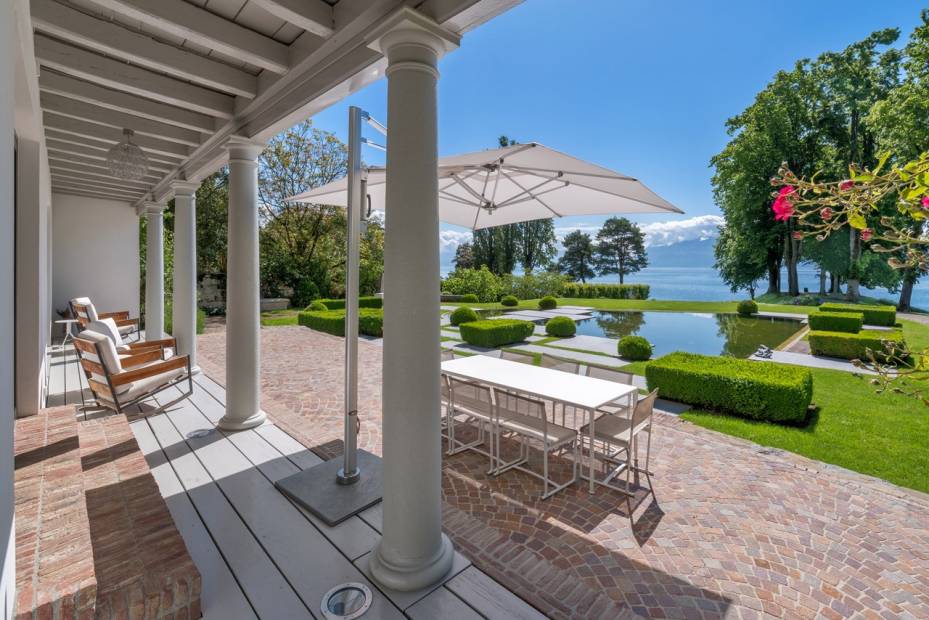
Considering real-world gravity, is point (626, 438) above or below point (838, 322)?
below

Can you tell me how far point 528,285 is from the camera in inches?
1014

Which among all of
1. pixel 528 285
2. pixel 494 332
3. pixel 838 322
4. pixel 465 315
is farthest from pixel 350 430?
pixel 528 285

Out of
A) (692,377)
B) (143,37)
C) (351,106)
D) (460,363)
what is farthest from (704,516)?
(143,37)

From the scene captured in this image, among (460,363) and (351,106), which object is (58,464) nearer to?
(351,106)

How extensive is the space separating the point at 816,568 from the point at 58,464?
4878 millimetres

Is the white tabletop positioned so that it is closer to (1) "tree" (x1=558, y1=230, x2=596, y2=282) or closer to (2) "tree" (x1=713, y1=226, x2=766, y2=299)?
(2) "tree" (x1=713, y1=226, x2=766, y2=299)

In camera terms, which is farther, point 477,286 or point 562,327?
point 477,286

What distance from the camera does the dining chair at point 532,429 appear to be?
3520 millimetres

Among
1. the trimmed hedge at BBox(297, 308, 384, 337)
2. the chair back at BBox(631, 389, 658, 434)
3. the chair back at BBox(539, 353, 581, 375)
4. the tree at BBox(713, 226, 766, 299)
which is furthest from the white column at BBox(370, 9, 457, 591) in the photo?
the tree at BBox(713, 226, 766, 299)

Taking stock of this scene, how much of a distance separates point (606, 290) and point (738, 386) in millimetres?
24538

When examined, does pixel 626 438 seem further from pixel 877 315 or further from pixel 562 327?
pixel 877 315

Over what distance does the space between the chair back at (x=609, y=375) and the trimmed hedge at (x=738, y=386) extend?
2.24m

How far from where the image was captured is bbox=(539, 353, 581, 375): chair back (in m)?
5.02

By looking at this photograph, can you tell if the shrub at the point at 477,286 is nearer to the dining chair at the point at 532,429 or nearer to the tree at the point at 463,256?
the tree at the point at 463,256
